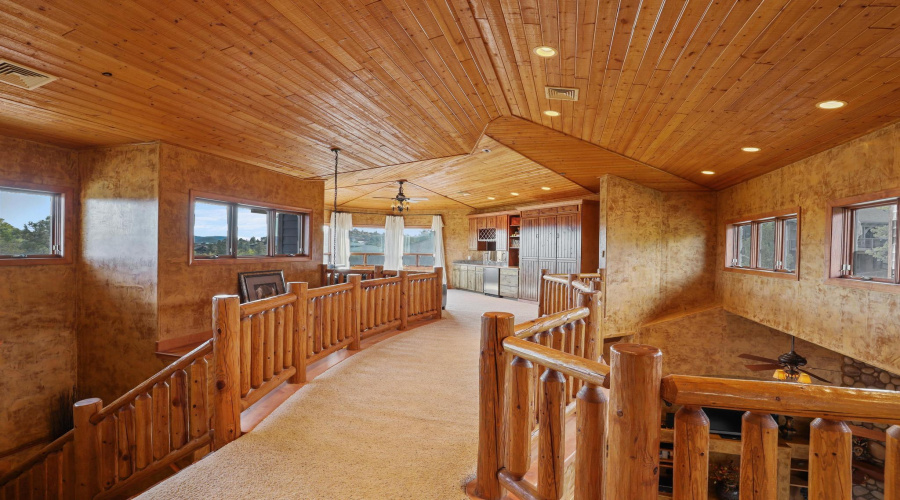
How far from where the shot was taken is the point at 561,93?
3.61m

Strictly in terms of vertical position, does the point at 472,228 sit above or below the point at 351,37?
below

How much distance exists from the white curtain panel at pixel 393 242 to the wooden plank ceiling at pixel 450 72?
7484 mm

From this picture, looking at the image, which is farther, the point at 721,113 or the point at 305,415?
the point at 721,113

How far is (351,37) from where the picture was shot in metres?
2.71

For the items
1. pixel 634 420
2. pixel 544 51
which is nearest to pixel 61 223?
pixel 544 51

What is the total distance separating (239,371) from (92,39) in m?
2.30

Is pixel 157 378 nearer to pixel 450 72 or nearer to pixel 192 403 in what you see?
pixel 192 403

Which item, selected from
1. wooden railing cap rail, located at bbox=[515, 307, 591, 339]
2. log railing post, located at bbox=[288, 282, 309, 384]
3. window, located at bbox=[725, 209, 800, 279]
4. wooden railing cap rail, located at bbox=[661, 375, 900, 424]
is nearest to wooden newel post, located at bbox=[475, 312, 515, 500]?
wooden railing cap rail, located at bbox=[515, 307, 591, 339]

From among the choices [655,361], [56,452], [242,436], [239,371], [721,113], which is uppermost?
[721,113]

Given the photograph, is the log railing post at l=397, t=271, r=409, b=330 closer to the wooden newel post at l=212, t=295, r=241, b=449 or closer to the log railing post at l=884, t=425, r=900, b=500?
the wooden newel post at l=212, t=295, r=241, b=449

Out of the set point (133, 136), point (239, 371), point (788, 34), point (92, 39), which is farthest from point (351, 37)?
point (133, 136)

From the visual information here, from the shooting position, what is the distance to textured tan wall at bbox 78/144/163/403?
197 inches

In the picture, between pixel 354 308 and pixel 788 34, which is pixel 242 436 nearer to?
pixel 354 308

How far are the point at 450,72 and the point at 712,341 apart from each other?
6.78 meters
